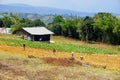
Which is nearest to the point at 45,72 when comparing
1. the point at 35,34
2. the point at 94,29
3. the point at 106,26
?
the point at 35,34

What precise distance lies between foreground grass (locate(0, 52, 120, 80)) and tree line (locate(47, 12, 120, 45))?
186ft

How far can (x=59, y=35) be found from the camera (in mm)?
107688

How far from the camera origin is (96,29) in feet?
305

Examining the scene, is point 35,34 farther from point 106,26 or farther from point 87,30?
point 106,26

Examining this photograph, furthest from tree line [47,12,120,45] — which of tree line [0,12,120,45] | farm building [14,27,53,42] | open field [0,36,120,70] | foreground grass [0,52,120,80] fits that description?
foreground grass [0,52,120,80]

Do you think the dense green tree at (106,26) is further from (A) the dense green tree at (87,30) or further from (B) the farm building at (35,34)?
(B) the farm building at (35,34)

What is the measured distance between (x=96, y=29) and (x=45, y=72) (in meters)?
65.5

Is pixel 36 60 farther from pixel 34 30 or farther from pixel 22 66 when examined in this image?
pixel 34 30

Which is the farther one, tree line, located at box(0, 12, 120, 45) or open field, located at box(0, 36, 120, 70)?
tree line, located at box(0, 12, 120, 45)

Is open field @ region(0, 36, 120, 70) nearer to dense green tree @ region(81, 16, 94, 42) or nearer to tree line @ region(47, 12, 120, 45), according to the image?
tree line @ region(47, 12, 120, 45)

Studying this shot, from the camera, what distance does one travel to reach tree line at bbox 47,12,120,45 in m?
89.2

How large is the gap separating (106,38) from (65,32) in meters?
17.3

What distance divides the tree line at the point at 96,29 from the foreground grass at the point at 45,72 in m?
56.5

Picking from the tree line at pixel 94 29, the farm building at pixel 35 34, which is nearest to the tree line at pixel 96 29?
the tree line at pixel 94 29
